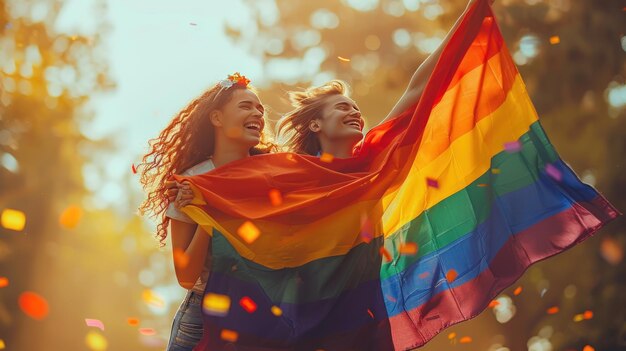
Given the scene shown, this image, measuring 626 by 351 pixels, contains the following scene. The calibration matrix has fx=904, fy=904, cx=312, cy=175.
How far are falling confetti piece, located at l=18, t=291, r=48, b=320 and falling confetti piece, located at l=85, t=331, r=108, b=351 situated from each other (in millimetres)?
3199

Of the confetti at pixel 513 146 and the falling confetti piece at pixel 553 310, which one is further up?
the falling confetti piece at pixel 553 310

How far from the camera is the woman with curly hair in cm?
461

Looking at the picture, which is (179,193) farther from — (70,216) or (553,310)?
(70,216)

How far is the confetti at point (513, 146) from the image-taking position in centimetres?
516

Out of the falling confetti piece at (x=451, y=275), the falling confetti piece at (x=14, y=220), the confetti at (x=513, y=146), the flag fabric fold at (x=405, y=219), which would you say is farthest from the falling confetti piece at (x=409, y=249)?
the falling confetti piece at (x=14, y=220)

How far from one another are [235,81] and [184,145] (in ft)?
1.56

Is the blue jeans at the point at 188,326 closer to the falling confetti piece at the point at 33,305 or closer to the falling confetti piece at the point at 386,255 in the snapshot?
the falling confetti piece at the point at 386,255

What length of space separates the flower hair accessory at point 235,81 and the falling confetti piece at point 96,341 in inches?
1002

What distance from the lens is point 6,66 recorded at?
66.7 feet

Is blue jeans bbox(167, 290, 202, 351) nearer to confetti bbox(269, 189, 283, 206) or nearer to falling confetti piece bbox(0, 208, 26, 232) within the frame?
confetti bbox(269, 189, 283, 206)

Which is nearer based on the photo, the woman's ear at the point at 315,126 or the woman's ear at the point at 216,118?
the woman's ear at the point at 216,118

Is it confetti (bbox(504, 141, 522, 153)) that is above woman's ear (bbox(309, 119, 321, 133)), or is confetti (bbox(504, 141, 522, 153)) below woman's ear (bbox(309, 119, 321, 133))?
below

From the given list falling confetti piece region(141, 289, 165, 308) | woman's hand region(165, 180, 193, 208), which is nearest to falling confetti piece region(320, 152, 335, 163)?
woman's hand region(165, 180, 193, 208)

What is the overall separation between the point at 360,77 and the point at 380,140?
634 inches
